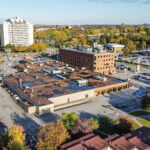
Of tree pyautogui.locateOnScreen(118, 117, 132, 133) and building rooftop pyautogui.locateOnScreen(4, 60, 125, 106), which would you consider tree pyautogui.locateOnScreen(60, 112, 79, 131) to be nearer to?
tree pyautogui.locateOnScreen(118, 117, 132, 133)

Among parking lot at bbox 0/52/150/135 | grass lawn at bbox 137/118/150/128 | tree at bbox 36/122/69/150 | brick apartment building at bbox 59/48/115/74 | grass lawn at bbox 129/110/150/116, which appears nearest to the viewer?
tree at bbox 36/122/69/150

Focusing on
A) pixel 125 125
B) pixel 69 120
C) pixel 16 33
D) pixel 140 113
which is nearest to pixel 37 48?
pixel 16 33

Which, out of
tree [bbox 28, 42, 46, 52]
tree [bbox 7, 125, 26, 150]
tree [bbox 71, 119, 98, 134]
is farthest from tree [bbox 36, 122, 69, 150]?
tree [bbox 28, 42, 46, 52]

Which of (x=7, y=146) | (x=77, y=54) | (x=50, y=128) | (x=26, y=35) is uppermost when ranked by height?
(x=26, y=35)

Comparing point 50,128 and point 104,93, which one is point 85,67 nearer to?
point 104,93

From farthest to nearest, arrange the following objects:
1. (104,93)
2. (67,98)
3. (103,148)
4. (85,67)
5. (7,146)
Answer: (85,67)
(104,93)
(67,98)
(7,146)
(103,148)

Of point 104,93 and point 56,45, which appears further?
point 56,45

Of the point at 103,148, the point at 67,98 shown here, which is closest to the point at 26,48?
the point at 67,98

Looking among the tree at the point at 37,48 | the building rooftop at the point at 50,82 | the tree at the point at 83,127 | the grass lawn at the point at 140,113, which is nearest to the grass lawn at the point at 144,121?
the grass lawn at the point at 140,113
